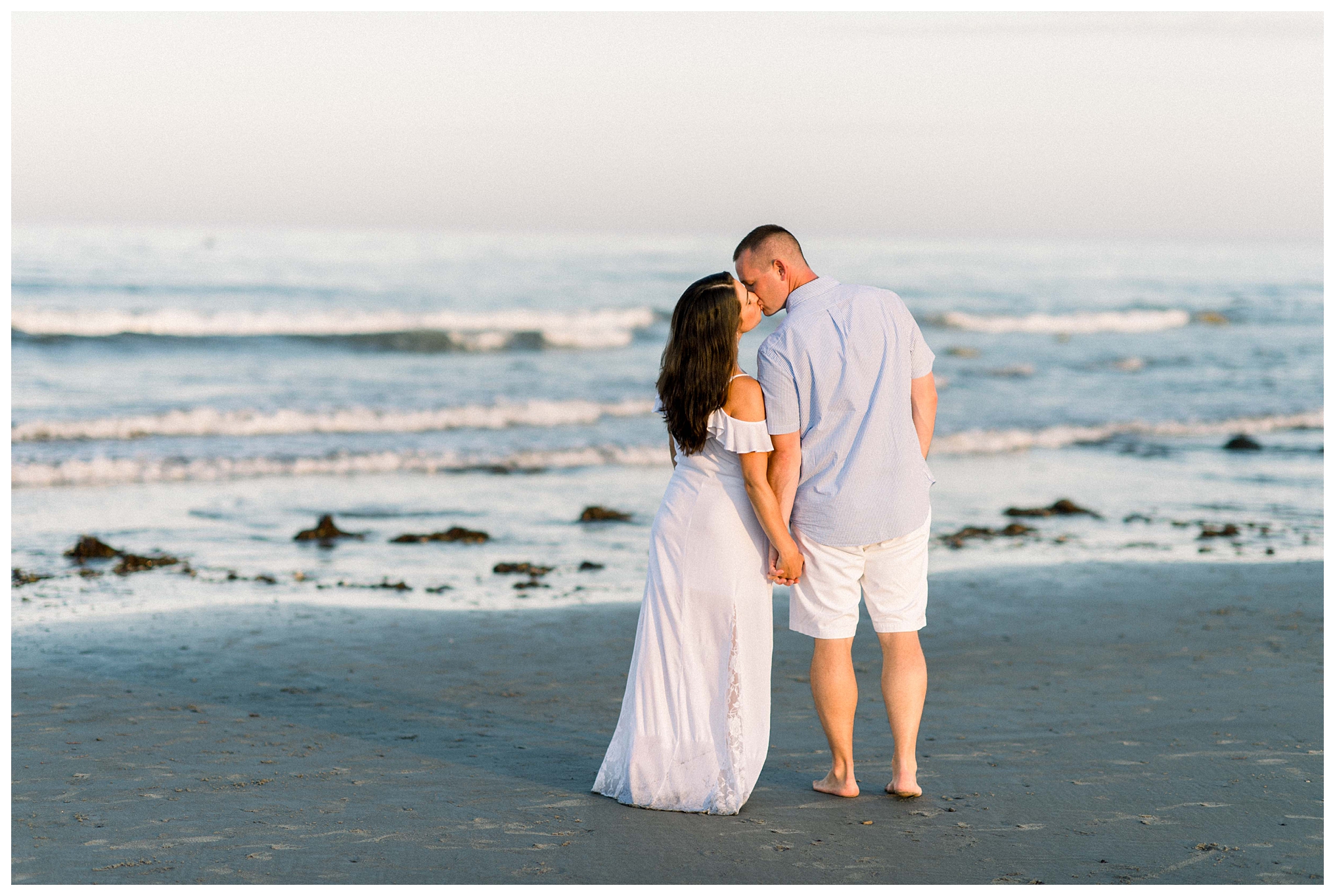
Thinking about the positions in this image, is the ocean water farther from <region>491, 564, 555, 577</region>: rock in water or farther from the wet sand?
the wet sand

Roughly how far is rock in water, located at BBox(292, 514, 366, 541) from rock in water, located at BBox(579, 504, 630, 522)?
1674 millimetres

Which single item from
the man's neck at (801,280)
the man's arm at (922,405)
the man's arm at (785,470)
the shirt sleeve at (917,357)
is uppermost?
the man's neck at (801,280)

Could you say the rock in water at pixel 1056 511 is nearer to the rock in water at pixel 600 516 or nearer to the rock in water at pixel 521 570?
the rock in water at pixel 600 516

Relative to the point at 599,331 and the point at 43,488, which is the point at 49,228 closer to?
the point at 599,331

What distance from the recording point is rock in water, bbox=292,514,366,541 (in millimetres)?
8641

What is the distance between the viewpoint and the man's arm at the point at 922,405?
4.22m

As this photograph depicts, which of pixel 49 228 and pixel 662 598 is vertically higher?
pixel 49 228

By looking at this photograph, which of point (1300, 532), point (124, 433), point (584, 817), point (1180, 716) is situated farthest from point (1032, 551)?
Answer: point (124, 433)

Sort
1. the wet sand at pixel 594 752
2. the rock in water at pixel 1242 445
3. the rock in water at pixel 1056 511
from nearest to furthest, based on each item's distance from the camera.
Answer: the wet sand at pixel 594 752 → the rock in water at pixel 1056 511 → the rock in water at pixel 1242 445

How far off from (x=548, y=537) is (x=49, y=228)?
39.2m

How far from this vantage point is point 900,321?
4.13m

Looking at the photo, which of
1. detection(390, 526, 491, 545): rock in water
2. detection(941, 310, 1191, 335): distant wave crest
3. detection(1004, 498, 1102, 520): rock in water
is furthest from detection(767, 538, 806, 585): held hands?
detection(941, 310, 1191, 335): distant wave crest

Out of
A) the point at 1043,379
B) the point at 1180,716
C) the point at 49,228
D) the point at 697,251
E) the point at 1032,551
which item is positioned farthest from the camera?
the point at 697,251

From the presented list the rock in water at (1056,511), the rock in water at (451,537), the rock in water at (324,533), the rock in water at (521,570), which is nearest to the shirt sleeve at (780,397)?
the rock in water at (521,570)
